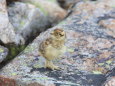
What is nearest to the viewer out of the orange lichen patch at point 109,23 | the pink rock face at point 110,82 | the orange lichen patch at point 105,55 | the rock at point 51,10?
the pink rock face at point 110,82

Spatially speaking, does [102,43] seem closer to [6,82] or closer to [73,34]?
[73,34]

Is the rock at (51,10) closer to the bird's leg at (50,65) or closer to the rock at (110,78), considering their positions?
the bird's leg at (50,65)

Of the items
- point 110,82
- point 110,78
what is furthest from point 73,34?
point 110,82

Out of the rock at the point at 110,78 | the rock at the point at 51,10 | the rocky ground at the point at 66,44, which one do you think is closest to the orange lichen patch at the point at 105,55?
the rocky ground at the point at 66,44

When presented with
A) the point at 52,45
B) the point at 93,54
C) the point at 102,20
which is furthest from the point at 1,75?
the point at 102,20

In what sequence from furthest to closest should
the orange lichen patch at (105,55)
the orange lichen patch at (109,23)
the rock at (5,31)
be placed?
1. the orange lichen patch at (109,23)
2. the rock at (5,31)
3. the orange lichen patch at (105,55)

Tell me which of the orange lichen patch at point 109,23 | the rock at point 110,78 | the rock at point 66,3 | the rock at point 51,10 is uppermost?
the rock at point 110,78

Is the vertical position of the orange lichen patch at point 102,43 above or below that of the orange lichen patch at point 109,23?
below

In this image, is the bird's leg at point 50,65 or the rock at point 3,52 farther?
the rock at point 3,52

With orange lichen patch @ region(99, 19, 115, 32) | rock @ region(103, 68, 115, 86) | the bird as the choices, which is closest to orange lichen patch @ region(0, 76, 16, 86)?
the bird
